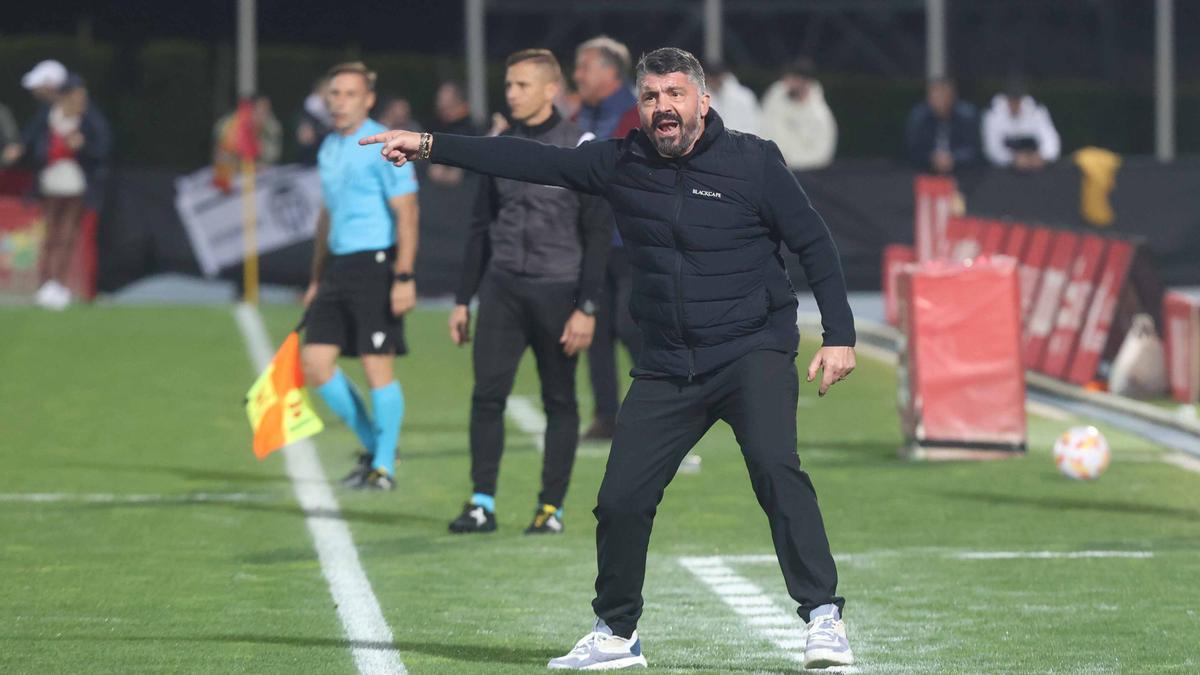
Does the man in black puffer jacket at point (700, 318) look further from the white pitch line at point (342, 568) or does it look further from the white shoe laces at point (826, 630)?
the white pitch line at point (342, 568)

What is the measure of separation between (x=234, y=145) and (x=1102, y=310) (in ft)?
34.1

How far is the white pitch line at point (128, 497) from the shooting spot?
11461 millimetres

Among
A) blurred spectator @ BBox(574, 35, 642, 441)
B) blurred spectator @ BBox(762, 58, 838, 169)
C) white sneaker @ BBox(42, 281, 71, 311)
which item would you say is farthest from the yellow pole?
blurred spectator @ BBox(574, 35, 642, 441)

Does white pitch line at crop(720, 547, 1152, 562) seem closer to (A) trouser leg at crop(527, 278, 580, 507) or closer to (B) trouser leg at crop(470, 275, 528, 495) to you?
(A) trouser leg at crop(527, 278, 580, 507)

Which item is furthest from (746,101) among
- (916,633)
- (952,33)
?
(952,33)

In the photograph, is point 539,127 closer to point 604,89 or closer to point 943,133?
point 604,89

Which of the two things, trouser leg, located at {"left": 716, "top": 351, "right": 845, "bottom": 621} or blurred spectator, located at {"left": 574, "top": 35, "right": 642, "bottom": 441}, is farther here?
blurred spectator, located at {"left": 574, "top": 35, "right": 642, "bottom": 441}

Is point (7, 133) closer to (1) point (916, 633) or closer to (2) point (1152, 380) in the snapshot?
(2) point (1152, 380)

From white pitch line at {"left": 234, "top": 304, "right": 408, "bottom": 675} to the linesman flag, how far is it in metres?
0.33

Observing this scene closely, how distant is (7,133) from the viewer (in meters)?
25.3

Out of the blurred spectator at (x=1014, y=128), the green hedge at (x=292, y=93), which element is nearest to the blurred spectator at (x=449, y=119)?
the blurred spectator at (x=1014, y=128)

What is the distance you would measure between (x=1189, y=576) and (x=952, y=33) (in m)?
31.5

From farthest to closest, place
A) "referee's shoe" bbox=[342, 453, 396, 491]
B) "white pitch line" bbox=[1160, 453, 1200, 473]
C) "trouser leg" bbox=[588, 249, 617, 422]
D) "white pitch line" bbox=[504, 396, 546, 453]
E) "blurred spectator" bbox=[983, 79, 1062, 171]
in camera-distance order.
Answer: "blurred spectator" bbox=[983, 79, 1062, 171], "white pitch line" bbox=[504, 396, 546, 453], "trouser leg" bbox=[588, 249, 617, 422], "white pitch line" bbox=[1160, 453, 1200, 473], "referee's shoe" bbox=[342, 453, 396, 491]

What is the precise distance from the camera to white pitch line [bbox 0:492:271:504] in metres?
11.5
